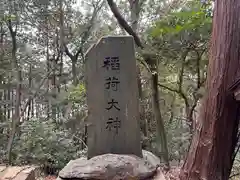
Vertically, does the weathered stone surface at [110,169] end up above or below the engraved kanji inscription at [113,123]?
below

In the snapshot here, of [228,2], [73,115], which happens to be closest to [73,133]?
[73,115]

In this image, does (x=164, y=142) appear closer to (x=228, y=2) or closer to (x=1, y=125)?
(x=228, y=2)

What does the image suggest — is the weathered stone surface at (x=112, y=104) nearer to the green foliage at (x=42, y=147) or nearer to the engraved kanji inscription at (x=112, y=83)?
the engraved kanji inscription at (x=112, y=83)

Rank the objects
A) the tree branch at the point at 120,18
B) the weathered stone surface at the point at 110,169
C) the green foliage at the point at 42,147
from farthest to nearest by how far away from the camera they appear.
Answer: the green foliage at the point at 42,147
the tree branch at the point at 120,18
the weathered stone surface at the point at 110,169

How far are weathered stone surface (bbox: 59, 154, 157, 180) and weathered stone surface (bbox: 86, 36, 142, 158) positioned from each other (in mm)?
260

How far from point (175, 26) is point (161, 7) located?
343 cm

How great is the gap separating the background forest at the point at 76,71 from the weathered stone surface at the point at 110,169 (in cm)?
229

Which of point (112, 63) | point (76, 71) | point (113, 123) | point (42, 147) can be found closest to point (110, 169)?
point (113, 123)

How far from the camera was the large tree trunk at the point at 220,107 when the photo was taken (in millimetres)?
2961

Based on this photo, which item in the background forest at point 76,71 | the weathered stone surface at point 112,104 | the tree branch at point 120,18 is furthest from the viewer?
the background forest at point 76,71

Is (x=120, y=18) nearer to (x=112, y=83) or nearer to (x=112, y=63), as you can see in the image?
(x=112, y=63)

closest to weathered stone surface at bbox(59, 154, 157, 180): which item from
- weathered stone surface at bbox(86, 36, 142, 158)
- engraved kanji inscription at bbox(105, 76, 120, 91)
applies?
weathered stone surface at bbox(86, 36, 142, 158)

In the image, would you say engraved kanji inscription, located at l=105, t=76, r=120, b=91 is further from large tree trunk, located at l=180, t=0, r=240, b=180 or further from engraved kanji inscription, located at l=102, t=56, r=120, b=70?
large tree trunk, located at l=180, t=0, r=240, b=180

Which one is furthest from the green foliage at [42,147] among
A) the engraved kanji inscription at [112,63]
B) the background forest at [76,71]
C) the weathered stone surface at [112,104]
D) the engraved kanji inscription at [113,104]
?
the engraved kanji inscription at [112,63]
